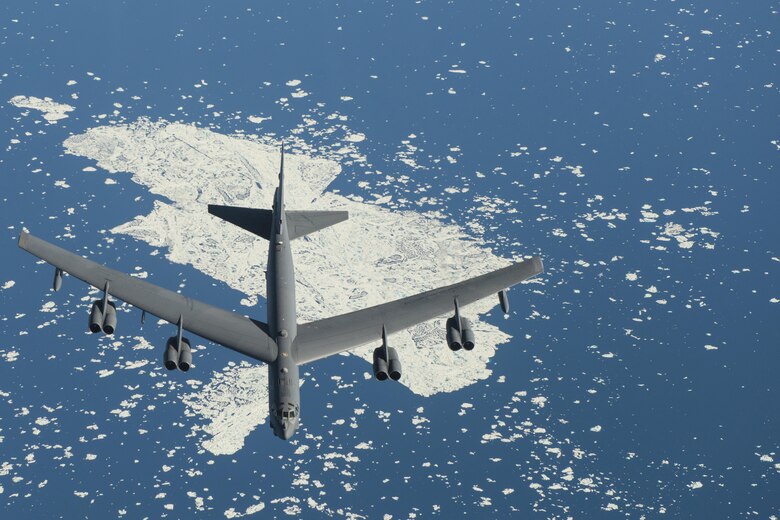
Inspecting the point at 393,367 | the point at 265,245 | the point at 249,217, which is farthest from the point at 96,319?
the point at 265,245

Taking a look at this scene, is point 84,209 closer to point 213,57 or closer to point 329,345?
point 213,57

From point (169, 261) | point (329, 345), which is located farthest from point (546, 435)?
point (169, 261)

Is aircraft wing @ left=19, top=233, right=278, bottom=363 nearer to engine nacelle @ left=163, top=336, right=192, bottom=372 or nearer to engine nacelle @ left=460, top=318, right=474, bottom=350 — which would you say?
engine nacelle @ left=163, top=336, right=192, bottom=372

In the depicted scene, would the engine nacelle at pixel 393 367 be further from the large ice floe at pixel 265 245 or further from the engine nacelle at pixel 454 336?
the large ice floe at pixel 265 245

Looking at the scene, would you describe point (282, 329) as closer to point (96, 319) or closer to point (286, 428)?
point (286, 428)

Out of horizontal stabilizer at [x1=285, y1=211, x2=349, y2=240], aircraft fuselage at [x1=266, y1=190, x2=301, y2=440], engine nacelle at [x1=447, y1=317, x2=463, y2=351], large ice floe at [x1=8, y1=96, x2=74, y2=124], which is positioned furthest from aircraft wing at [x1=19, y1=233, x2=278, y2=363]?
large ice floe at [x1=8, y1=96, x2=74, y2=124]

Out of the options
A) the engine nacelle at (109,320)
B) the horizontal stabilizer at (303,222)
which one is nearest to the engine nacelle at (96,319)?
the engine nacelle at (109,320)
